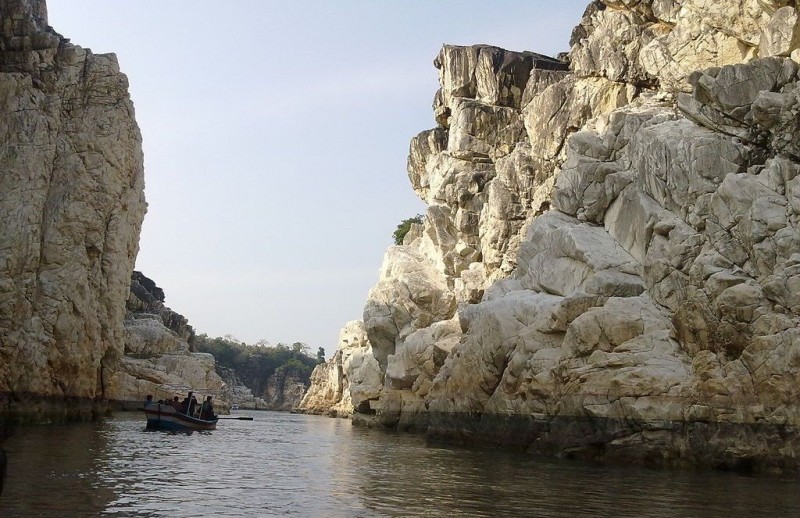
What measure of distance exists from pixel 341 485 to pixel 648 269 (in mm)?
17321

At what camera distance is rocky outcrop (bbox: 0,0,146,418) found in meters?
38.4

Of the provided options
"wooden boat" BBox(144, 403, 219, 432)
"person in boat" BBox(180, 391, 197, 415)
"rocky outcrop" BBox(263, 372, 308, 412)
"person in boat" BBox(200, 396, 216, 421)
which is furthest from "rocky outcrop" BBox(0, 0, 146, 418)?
"rocky outcrop" BBox(263, 372, 308, 412)

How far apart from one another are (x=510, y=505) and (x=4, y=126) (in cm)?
3328

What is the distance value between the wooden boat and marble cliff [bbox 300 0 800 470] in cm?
1303

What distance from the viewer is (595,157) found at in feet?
133

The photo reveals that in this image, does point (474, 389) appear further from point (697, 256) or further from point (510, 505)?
point (510, 505)

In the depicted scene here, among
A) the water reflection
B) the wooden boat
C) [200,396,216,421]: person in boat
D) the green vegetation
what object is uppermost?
the green vegetation

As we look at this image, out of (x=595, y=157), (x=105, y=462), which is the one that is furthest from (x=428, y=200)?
(x=105, y=462)

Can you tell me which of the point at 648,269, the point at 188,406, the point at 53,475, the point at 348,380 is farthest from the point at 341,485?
the point at 348,380

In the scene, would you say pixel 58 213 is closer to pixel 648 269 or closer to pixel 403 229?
pixel 648 269

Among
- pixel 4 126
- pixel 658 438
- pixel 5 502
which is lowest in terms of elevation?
pixel 5 502

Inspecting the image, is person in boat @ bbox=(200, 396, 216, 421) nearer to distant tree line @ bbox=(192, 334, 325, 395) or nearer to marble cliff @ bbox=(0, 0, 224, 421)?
marble cliff @ bbox=(0, 0, 224, 421)

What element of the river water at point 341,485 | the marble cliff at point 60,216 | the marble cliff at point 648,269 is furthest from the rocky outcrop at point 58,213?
the marble cliff at point 648,269

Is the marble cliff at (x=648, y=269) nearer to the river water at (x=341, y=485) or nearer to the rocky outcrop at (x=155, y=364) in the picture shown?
the river water at (x=341, y=485)
